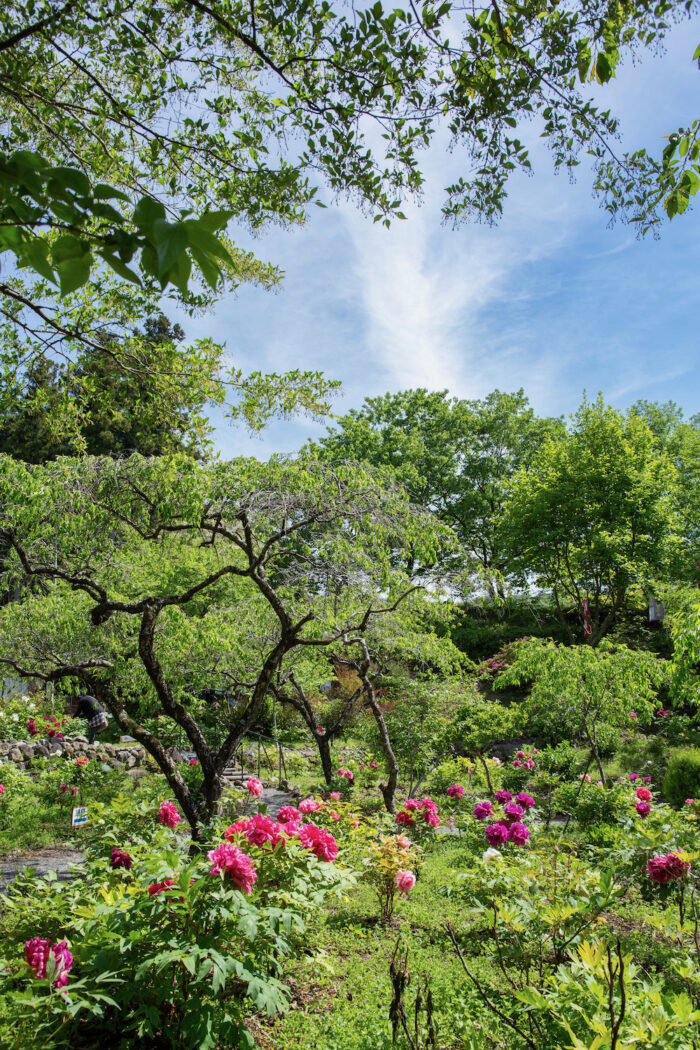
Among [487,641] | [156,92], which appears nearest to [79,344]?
[156,92]

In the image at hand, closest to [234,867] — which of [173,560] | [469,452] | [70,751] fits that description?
[173,560]

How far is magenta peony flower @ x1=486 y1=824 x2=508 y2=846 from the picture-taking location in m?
4.07

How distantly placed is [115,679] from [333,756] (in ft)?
17.8

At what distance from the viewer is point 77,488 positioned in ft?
15.4

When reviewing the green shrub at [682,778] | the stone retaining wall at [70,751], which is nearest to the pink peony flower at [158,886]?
the green shrub at [682,778]

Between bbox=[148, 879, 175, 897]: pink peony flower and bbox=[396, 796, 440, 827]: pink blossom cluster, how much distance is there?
363 centimetres

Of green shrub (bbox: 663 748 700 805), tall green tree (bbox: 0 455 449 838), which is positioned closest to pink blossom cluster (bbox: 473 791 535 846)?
tall green tree (bbox: 0 455 449 838)

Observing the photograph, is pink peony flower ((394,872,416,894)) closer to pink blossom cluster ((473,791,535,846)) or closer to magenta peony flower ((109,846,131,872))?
pink blossom cluster ((473,791,535,846))

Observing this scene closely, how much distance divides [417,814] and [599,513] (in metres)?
12.9

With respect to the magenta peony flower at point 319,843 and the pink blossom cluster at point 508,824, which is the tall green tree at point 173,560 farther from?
the magenta peony flower at point 319,843

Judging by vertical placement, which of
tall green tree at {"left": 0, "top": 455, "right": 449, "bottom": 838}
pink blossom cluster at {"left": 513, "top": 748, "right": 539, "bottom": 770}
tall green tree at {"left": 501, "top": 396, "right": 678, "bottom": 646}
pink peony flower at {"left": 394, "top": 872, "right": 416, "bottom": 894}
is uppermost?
tall green tree at {"left": 501, "top": 396, "right": 678, "bottom": 646}

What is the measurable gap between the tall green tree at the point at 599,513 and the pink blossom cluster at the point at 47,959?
15685 mm

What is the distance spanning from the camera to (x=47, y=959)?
199 centimetres

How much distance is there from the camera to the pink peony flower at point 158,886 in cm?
221
